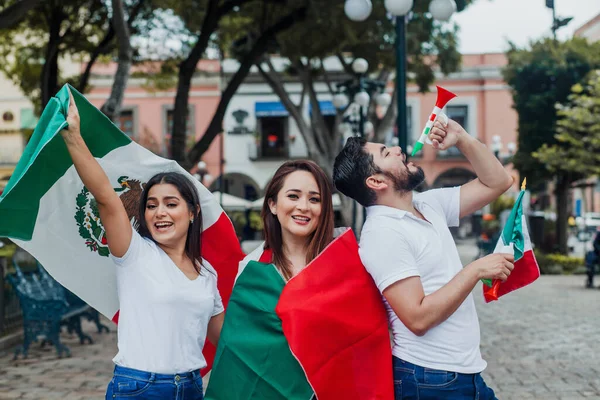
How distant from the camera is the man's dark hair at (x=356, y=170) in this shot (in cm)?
307

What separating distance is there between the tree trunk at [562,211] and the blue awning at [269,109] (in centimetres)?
1720

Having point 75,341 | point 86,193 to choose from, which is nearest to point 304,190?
point 86,193

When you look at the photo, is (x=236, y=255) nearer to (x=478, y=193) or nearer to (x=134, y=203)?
(x=134, y=203)

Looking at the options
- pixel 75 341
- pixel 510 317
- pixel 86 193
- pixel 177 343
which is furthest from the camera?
pixel 510 317

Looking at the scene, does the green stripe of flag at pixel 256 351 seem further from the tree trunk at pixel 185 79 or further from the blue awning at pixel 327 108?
the blue awning at pixel 327 108

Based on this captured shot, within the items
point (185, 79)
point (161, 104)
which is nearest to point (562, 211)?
point (185, 79)

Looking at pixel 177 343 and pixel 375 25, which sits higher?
pixel 375 25

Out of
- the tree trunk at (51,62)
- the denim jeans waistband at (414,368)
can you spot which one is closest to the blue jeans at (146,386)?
the denim jeans waistband at (414,368)

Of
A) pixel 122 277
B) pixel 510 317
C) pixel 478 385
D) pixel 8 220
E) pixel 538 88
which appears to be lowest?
pixel 510 317

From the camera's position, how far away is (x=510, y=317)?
41.8ft

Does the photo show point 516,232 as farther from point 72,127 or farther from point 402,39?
point 402,39

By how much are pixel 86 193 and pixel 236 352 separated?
102cm

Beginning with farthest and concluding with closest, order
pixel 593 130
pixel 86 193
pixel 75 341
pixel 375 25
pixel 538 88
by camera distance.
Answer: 1. pixel 538 88
2. pixel 593 130
3. pixel 375 25
4. pixel 75 341
5. pixel 86 193

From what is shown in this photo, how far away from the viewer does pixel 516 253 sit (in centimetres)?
286
